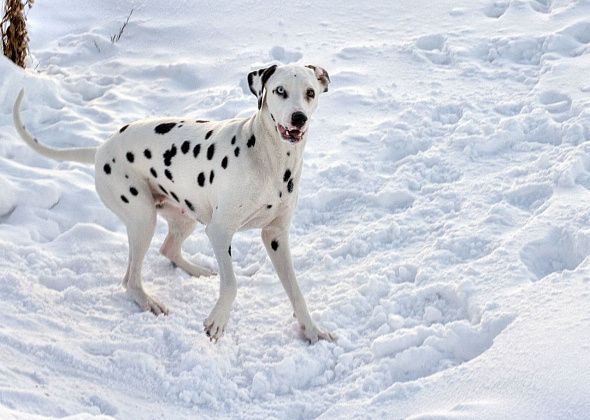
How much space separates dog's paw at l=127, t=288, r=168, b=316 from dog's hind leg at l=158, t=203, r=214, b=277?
0.54 meters

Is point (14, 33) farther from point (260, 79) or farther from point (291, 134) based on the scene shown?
point (291, 134)

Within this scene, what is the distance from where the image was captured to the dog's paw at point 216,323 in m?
5.37

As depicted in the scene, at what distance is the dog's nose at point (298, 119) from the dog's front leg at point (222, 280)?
818 millimetres

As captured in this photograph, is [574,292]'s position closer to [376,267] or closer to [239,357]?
[376,267]

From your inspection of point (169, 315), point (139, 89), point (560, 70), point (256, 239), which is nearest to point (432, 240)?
point (256, 239)

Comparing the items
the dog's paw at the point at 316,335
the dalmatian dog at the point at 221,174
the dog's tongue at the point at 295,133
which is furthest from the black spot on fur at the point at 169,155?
the dog's paw at the point at 316,335

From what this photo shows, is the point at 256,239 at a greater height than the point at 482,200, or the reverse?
the point at 482,200

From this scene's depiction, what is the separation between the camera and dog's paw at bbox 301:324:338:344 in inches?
213

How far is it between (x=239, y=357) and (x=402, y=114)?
342 centimetres

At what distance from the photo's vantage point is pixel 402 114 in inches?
313

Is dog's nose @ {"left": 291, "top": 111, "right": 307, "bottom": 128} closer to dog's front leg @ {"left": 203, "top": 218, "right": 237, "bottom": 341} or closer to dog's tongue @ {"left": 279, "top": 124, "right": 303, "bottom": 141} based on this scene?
dog's tongue @ {"left": 279, "top": 124, "right": 303, "bottom": 141}

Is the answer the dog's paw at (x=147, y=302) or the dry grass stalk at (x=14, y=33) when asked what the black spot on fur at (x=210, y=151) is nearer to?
the dog's paw at (x=147, y=302)

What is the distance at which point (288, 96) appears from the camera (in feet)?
16.8

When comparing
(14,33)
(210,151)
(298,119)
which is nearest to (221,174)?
(210,151)
